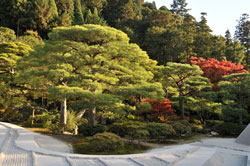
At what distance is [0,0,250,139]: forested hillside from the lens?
39.1 feet

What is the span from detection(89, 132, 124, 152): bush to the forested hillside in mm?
2097

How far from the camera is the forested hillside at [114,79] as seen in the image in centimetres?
1193

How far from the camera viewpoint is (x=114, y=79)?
11.7 metres

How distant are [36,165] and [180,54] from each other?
26481 millimetres

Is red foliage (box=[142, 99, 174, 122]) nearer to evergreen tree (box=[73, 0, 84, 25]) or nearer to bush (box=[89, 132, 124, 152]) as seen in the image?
bush (box=[89, 132, 124, 152])

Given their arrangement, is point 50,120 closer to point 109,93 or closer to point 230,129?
point 109,93

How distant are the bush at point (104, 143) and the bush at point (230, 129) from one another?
29.7 feet

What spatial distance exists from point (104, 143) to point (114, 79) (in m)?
3.92

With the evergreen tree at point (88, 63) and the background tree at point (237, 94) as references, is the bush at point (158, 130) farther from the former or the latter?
the background tree at point (237, 94)

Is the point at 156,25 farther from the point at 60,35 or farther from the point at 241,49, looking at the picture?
the point at 60,35

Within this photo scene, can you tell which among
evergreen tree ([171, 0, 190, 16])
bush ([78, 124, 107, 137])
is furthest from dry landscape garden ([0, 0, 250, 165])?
evergreen tree ([171, 0, 190, 16])

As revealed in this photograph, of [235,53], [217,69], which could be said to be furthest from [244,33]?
[217,69]

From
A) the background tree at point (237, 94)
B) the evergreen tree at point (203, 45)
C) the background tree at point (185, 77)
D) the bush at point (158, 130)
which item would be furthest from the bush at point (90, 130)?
the evergreen tree at point (203, 45)

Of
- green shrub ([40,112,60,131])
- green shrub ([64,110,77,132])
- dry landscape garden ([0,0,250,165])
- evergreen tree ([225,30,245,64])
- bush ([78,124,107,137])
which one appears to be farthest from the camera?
evergreen tree ([225,30,245,64])
